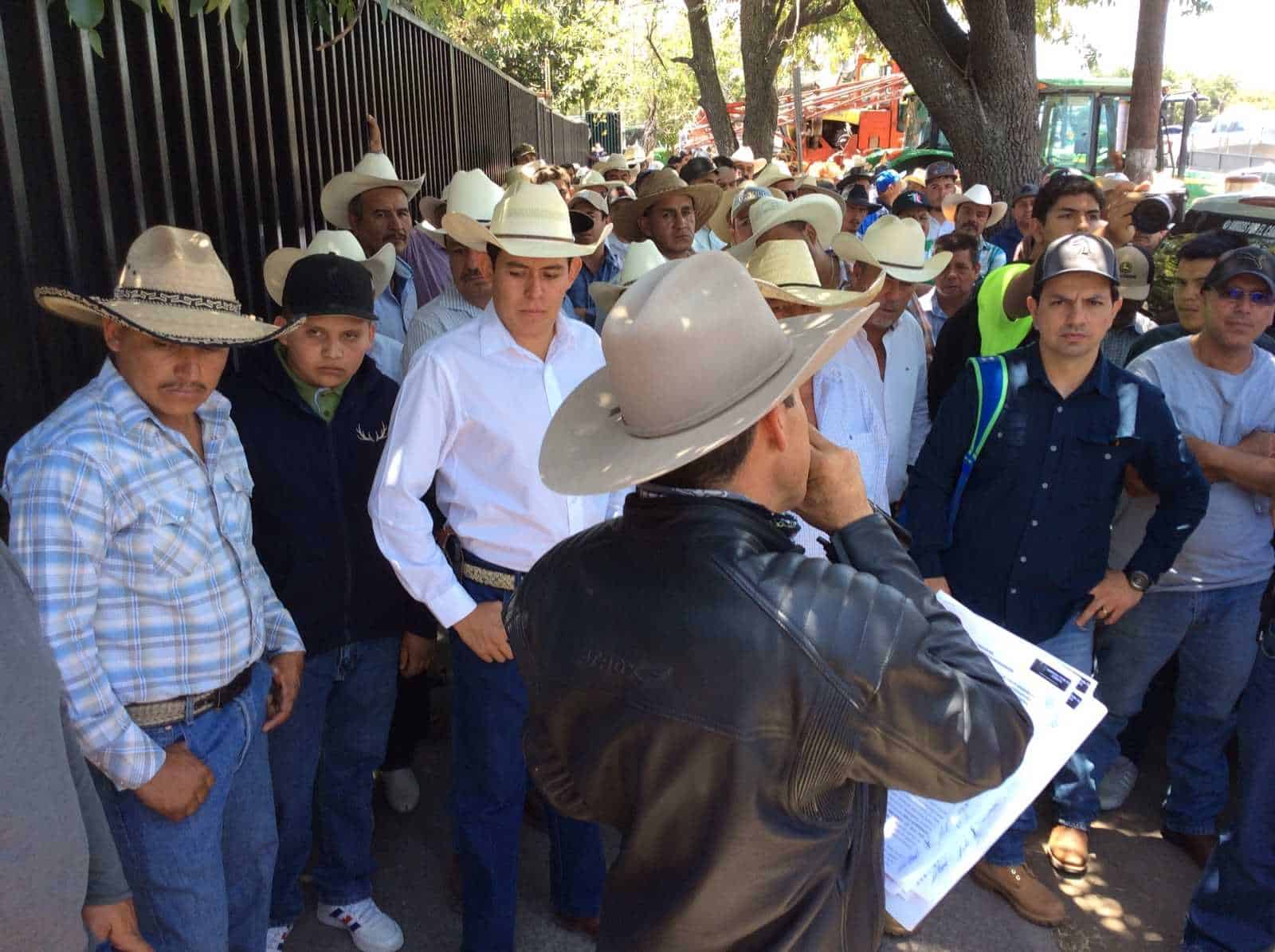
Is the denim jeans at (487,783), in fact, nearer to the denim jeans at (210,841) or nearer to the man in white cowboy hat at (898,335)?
the denim jeans at (210,841)

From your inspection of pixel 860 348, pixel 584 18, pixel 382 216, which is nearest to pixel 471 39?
pixel 584 18

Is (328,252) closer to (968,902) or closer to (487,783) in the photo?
(487,783)

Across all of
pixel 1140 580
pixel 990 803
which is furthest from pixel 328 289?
pixel 1140 580

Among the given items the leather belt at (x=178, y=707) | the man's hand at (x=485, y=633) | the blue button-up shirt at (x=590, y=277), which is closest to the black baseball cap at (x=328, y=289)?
the man's hand at (x=485, y=633)

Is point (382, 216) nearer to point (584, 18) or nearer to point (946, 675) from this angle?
point (946, 675)

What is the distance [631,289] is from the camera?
155 centimetres

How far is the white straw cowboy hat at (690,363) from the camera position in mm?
1422

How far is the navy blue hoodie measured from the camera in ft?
9.38

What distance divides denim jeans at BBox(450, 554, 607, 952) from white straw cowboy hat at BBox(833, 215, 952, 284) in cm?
236

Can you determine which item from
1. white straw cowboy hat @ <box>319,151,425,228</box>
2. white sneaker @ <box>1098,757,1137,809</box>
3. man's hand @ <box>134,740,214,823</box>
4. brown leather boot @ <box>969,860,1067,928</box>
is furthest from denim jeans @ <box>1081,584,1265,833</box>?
white straw cowboy hat @ <box>319,151,425,228</box>

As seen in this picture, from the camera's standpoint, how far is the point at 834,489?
159 centimetres

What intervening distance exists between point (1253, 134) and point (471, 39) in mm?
25543

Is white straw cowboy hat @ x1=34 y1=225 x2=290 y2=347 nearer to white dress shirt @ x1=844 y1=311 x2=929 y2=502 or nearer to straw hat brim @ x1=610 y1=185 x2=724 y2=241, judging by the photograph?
white dress shirt @ x1=844 y1=311 x2=929 y2=502

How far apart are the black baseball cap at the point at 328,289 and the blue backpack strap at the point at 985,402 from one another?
197 cm
